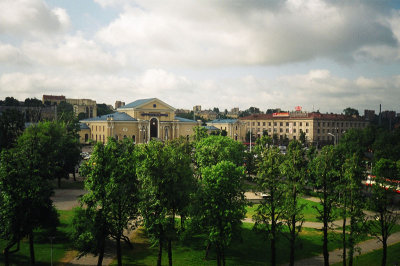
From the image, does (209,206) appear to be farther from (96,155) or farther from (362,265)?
(362,265)

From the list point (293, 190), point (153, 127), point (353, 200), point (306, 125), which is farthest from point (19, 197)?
point (306, 125)

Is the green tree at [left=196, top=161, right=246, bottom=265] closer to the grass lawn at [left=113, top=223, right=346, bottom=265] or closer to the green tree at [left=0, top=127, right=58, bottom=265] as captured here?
the grass lawn at [left=113, top=223, right=346, bottom=265]

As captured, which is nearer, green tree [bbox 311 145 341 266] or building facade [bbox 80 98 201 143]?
green tree [bbox 311 145 341 266]

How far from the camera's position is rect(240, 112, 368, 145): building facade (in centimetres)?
13588

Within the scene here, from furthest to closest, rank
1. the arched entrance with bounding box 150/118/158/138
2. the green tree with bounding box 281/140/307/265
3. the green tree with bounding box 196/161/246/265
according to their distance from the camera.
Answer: the arched entrance with bounding box 150/118/158/138 < the green tree with bounding box 281/140/307/265 < the green tree with bounding box 196/161/246/265

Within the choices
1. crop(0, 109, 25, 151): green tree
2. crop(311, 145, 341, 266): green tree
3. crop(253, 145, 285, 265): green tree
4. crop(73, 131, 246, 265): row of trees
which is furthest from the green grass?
crop(0, 109, 25, 151): green tree

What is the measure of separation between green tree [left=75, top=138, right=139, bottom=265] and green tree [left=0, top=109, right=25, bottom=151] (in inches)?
1448

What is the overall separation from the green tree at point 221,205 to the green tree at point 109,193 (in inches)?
226

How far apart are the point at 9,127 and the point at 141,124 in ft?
197

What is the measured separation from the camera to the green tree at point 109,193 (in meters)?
25.5

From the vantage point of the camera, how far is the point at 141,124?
386 ft

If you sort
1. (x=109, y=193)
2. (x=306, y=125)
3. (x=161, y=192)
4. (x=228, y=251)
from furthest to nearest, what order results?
(x=306, y=125)
(x=228, y=251)
(x=161, y=192)
(x=109, y=193)

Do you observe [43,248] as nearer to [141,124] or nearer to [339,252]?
[339,252]

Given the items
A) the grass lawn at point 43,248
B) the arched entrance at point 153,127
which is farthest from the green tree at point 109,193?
the arched entrance at point 153,127
